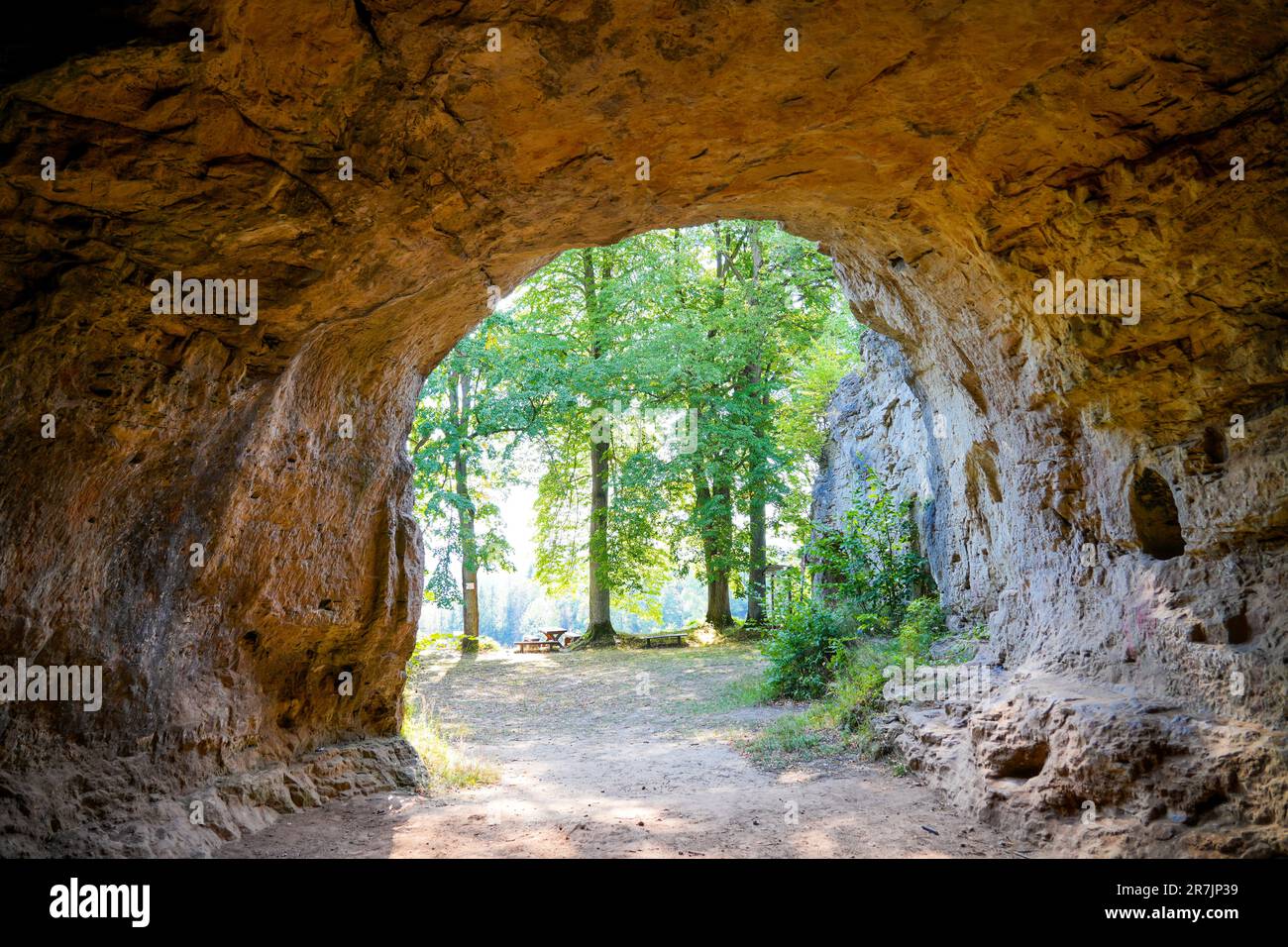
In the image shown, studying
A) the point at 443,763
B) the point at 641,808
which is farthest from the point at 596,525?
the point at 641,808

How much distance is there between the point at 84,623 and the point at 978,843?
5.82 metres

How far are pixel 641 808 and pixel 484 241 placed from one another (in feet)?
15.4

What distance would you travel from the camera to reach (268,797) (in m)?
5.62

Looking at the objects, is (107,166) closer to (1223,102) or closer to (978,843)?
(1223,102)

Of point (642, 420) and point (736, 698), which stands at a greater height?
point (642, 420)

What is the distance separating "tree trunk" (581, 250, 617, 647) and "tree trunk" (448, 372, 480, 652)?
2975 millimetres

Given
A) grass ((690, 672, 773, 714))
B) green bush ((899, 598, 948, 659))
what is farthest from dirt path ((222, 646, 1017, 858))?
green bush ((899, 598, 948, 659))

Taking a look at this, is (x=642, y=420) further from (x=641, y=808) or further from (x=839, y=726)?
(x=641, y=808)

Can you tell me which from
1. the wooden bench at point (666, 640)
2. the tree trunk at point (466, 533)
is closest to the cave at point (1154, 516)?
the wooden bench at point (666, 640)

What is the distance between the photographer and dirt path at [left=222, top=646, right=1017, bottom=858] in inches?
204

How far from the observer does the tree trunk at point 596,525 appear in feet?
63.1

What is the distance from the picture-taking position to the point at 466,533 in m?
18.8

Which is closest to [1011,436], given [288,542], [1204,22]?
[1204,22]

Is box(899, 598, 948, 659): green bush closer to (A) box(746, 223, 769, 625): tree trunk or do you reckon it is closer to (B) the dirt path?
(B) the dirt path
